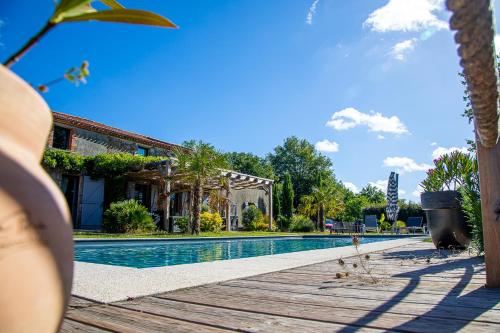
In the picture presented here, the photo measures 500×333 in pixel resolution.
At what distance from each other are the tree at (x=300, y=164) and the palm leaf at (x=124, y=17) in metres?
36.2

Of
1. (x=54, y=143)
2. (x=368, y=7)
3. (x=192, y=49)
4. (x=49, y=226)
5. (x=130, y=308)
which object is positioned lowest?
(x=130, y=308)

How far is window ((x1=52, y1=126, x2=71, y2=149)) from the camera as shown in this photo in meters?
16.8

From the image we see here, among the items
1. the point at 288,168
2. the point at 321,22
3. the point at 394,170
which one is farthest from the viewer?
the point at 288,168

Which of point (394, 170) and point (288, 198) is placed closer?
point (394, 170)

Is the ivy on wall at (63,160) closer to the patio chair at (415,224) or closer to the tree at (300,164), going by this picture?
the patio chair at (415,224)

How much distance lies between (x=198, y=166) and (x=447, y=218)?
10.4 meters

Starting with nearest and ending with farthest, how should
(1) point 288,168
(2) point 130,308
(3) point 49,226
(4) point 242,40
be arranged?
(3) point 49,226 < (2) point 130,308 < (4) point 242,40 < (1) point 288,168

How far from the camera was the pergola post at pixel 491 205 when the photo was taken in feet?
7.91

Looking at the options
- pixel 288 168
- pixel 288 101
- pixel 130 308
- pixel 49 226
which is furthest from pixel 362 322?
pixel 288 168

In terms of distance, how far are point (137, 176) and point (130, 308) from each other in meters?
16.6

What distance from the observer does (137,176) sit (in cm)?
1767

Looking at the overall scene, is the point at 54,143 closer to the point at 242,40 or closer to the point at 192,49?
the point at 192,49

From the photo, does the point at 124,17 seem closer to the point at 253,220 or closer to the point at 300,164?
the point at 253,220

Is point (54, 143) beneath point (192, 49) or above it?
beneath
